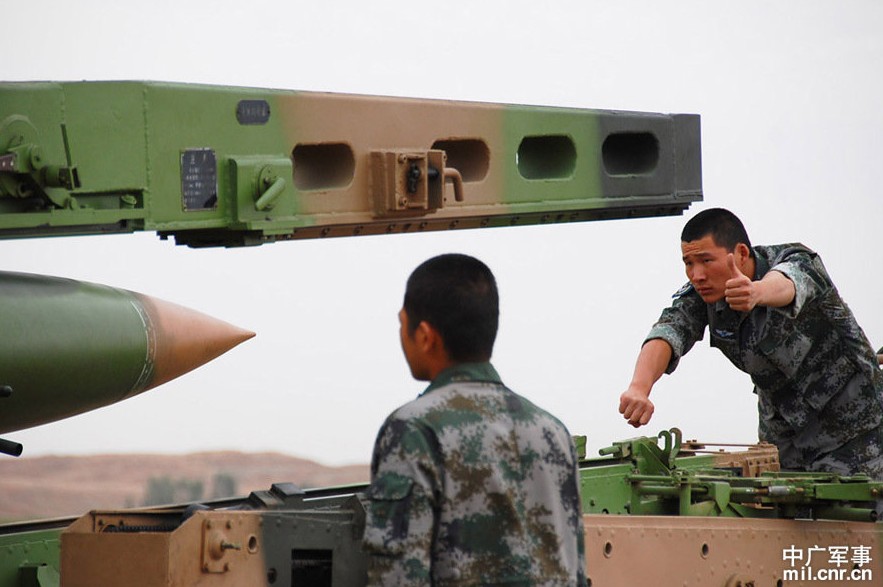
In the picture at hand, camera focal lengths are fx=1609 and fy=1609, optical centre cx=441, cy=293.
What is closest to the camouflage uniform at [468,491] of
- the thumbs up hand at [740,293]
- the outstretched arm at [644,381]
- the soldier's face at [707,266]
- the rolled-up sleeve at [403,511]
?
the rolled-up sleeve at [403,511]

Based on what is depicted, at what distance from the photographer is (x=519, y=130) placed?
654cm

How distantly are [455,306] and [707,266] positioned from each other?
10.5 feet

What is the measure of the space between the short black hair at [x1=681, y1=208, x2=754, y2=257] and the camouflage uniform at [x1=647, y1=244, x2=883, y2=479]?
24 cm

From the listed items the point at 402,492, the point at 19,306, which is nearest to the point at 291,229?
the point at 19,306

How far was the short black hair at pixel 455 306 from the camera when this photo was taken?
3.85 meters

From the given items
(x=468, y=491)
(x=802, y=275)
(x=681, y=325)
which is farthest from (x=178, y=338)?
(x=468, y=491)

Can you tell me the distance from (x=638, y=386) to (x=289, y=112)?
A: 6.37 feet

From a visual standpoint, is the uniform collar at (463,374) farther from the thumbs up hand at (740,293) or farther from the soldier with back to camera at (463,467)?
the thumbs up hand at (740,293)

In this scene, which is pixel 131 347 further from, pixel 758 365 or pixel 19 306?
pixel 758 365

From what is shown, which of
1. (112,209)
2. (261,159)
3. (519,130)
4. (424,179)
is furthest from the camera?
(519,130)

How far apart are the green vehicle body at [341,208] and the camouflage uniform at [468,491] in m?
0.99

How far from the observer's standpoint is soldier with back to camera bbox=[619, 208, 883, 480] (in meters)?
6.84

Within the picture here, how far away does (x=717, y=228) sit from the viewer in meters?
6.81

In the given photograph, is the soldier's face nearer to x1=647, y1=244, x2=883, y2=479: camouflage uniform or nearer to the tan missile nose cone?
x1=647, y1=244, x2=883, y2=479: camouflage uniform
